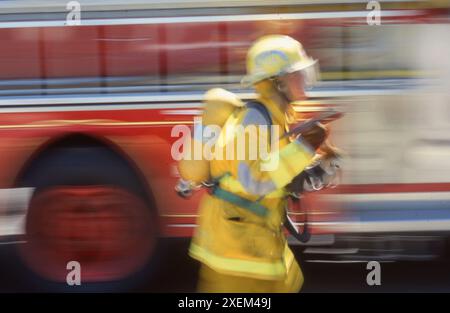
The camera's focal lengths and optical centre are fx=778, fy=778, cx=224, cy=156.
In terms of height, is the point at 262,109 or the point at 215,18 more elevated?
the point at 215,18

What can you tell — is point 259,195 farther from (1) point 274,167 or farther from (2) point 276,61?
(2) point 276,61

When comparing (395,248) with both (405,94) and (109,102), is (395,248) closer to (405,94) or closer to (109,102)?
(405,94)

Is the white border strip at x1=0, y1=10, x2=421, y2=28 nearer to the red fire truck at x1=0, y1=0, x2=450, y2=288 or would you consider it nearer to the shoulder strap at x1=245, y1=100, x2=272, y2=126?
the red fire truck at x1=0, y1=0, x2=450, y2=288

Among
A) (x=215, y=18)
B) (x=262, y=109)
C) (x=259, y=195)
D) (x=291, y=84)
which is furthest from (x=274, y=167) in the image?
(x=215, y=18)

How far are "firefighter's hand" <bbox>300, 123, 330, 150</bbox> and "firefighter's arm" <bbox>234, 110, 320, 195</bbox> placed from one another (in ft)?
0.07

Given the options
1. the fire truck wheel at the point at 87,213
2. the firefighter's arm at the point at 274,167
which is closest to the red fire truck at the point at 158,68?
the fire truck wheel at the point at 87,213

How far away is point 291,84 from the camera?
3074 millimetres

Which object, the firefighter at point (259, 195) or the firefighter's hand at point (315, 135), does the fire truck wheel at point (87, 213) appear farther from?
the firefighter's hand at point (315, 135)

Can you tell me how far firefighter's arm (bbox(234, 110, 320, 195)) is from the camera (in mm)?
2867

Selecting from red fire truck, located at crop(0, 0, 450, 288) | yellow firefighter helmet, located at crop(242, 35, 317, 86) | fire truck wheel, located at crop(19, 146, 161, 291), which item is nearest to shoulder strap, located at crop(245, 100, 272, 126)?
yellow firefighter helmet, located at crop(242, 35, 317, 86)

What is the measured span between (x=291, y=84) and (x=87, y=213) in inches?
75.7

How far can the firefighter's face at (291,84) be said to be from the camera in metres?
3.06

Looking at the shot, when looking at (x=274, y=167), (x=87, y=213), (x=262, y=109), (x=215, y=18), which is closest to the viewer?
(x=274, y=167)

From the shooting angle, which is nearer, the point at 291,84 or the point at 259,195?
the point at 259,195
